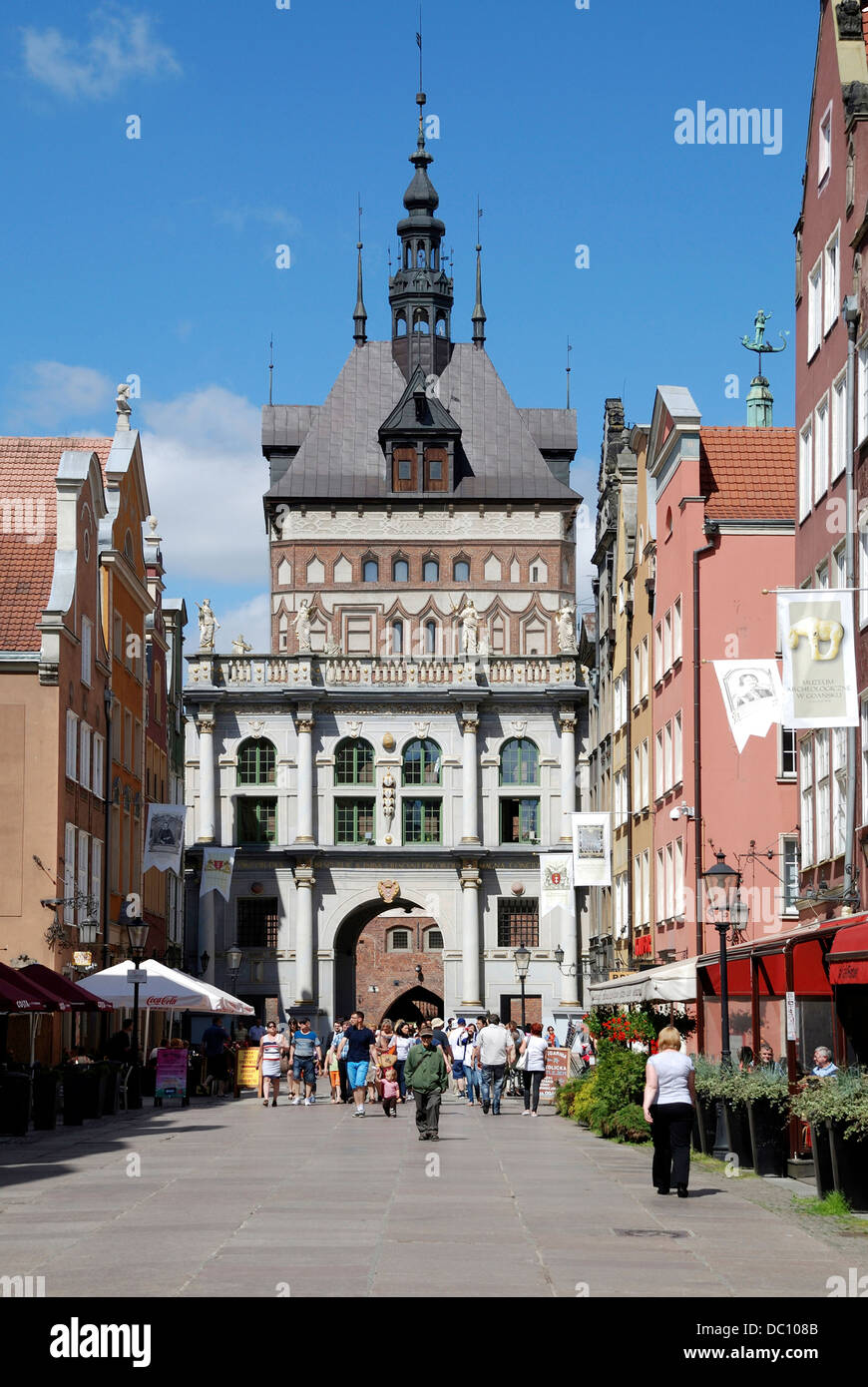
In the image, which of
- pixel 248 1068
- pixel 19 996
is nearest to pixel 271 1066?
pixel 248 1068

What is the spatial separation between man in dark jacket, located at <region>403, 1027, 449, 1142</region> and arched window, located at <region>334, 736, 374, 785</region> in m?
49.0

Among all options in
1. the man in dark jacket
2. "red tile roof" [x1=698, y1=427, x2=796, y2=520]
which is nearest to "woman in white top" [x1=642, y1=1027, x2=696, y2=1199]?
the man in dark jacket

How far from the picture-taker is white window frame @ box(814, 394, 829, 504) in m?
33.1

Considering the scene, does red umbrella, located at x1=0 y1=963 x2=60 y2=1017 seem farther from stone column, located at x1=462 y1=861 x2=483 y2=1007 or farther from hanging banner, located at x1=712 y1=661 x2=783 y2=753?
stone column, located at x1=462 y1=861 x2=483 y2=1007

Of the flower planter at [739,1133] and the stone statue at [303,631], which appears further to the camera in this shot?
the stone statue at [303,631]

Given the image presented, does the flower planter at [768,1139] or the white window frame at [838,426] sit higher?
the white window frame at [838,426]

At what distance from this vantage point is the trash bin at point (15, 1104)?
3203 cm

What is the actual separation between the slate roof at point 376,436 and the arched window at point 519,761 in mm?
29910

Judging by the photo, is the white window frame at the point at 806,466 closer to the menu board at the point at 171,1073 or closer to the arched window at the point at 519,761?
the menu board at the point at 171,1073

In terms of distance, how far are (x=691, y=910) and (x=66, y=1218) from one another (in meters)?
29.1

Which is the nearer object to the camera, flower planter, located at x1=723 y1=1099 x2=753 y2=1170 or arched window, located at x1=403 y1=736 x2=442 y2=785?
flower planter, located at x1=723 y1=1099 x2=753 y2=1170

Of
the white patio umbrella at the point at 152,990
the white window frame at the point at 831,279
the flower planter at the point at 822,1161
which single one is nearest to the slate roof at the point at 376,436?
the white patio umbrella at the point at 152,990

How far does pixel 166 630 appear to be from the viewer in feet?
246
